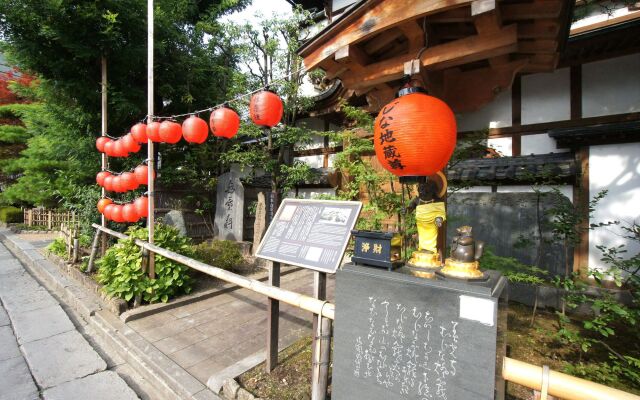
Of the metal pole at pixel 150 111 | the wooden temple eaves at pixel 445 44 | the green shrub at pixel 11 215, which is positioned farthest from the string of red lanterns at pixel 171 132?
the green shrub at pixel 11 215

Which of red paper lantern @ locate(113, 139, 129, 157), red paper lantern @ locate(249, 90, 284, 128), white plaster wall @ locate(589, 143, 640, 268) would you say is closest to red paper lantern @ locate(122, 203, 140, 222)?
red paper lantern @ locate(113, 139, 129, 157)

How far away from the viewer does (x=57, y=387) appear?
→ 363 centimetres

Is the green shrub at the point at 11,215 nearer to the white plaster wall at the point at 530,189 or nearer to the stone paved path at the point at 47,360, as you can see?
the stone paved path at the point at 47,360

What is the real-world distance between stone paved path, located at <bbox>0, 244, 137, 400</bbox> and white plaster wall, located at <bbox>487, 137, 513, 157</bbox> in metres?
7.79

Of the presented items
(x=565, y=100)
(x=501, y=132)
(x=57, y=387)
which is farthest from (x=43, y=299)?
(x=565, y=100)

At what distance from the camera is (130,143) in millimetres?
6957

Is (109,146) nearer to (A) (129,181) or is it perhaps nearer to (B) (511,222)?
(A) (129,181)

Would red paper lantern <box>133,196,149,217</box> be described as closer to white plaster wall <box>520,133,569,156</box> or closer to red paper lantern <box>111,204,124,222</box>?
red paper lantern <box>111,204,124,222</box>

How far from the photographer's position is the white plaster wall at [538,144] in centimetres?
597

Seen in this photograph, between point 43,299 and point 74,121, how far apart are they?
688 centimetres

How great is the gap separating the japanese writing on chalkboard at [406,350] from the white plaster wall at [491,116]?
574 cm

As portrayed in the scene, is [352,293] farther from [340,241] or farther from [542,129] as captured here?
[542,129]

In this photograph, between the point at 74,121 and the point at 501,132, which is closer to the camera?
the point at 501,132

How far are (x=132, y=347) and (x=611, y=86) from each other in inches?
369
